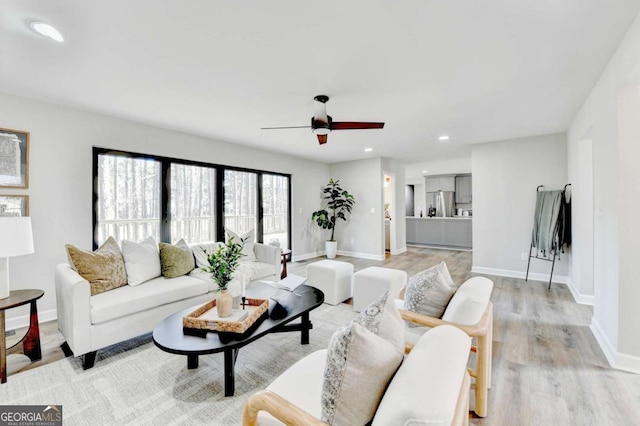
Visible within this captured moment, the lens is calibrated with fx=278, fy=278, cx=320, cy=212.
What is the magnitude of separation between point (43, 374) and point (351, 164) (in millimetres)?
6122

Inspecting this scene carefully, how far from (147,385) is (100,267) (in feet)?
4.05

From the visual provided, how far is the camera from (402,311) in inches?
68.6

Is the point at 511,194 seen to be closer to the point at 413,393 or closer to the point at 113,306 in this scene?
the point at 413,393

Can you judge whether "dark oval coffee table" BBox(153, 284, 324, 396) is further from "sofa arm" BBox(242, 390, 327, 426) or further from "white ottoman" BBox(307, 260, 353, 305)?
"white ottoman" BBox(307, 260, 353, 305)

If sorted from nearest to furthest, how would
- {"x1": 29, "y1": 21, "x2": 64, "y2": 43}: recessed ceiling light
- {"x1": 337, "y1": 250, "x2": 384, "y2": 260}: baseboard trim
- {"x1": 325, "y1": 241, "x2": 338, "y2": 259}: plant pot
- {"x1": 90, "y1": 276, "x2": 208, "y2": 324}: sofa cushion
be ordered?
1. {"x1": 29, "y1": 21, "x2": 64, "y2": 43}: recessed ceiling light
2. {"x1": 90, "y1": 276, "x2": 208, "y2": 324}: sofa cushion
3. {"x1": 337, "y1": 250, "x2": 384, "y2": 260}: baseboard trim
4. {"x1": 325, "y1": 241, "x2": 338, "y2": 259}: plant pot

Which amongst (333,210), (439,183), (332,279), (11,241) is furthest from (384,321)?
(439,183)

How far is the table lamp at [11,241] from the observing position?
79.5 inches

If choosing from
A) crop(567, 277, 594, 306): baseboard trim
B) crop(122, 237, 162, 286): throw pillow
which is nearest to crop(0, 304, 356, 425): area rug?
crop(122, 237, 162, 286): throw pillow

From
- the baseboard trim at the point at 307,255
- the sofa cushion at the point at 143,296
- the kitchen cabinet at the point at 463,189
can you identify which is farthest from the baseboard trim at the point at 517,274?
the sofa cushion at the point at 143,296

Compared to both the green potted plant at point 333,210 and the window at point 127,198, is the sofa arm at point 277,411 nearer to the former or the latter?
the window at point 127,198

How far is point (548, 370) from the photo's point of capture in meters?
2.14

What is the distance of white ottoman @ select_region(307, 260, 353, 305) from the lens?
3.56 meters

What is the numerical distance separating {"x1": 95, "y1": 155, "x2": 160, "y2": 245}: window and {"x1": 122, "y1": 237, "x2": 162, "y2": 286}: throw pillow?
1.01 meters

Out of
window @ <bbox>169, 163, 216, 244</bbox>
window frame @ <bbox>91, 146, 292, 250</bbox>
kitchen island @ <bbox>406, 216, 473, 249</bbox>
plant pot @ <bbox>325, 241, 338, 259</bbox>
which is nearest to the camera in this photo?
window frame @ <bbox>91, 146, 292, 250</bbox>
